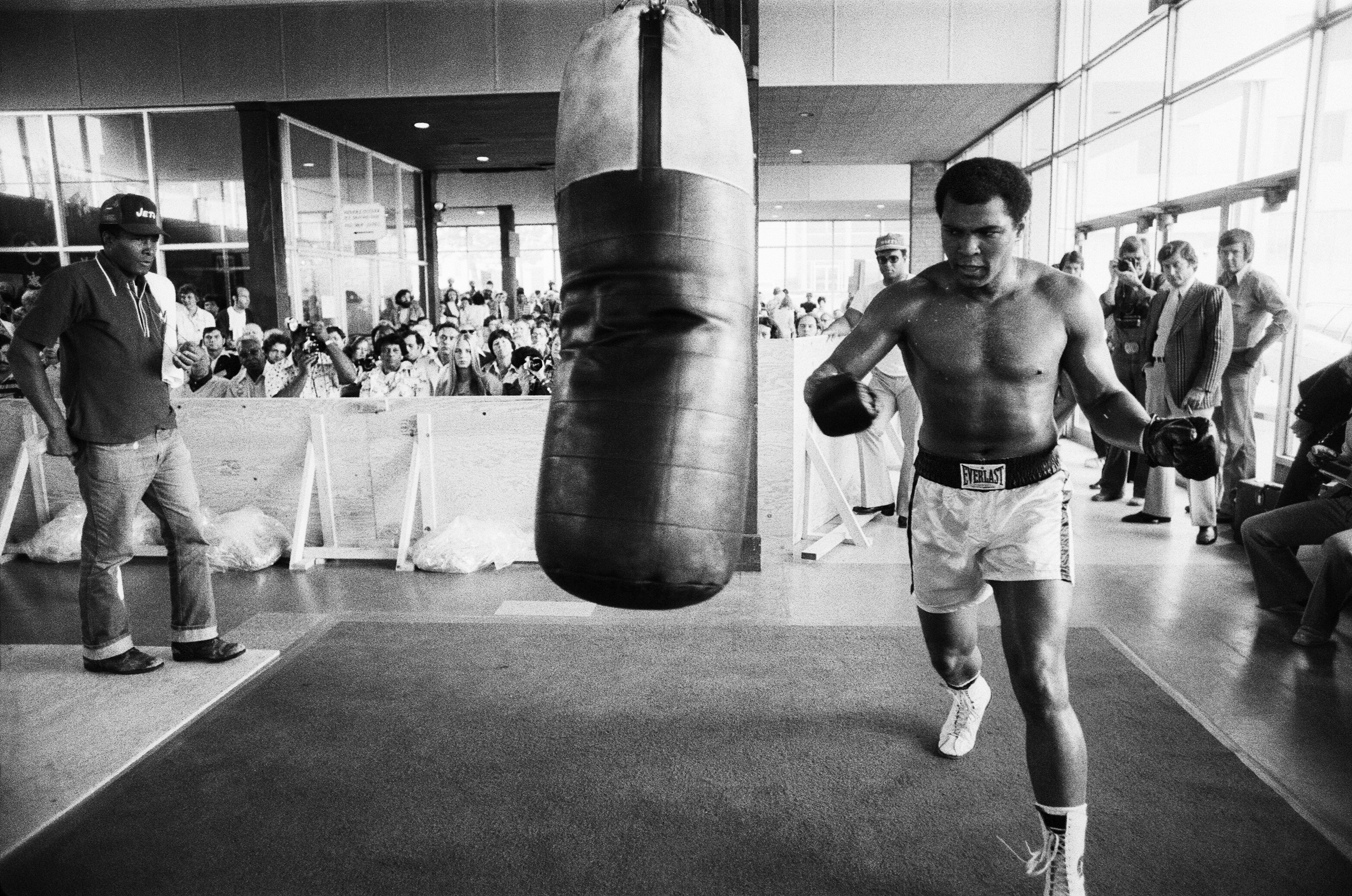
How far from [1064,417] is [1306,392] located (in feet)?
6.55

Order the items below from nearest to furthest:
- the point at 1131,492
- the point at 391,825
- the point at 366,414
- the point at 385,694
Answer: the point at 391,825 → the point at 385,694 → the point at 366,414 → the point at 1131,492

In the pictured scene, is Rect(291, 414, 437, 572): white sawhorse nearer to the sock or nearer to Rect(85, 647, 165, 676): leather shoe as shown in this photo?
Rect(85, 647, 165, 676): leather shoe

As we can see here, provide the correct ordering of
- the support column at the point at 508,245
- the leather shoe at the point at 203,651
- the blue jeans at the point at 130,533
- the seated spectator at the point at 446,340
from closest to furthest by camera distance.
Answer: the blue jeans at the point at 130,533, the leather shoe at the point at 203,651, the seated spectator at the point at 446,340, the support column at the point at 508,245

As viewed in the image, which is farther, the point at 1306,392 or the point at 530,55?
the point at 530,55

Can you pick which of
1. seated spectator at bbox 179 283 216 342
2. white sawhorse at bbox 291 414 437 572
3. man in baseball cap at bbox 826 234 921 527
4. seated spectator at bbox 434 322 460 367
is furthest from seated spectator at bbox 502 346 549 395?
seated spectator at bbox 179 283 216 342

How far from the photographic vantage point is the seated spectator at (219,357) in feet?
21.0

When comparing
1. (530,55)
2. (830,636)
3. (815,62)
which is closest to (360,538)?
(830,636)

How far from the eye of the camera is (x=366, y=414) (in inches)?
206

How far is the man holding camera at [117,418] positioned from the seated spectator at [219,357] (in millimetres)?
2745

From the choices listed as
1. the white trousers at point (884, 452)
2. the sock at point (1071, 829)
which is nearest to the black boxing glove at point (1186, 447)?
the sock at point (1071, 829)

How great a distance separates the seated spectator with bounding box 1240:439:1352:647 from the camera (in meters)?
3.67

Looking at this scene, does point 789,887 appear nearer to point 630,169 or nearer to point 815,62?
point 630,169

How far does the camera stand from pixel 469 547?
5062 mm

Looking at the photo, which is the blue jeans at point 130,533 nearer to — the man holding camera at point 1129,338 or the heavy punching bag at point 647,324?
the heavy punching bag at point 647,324
